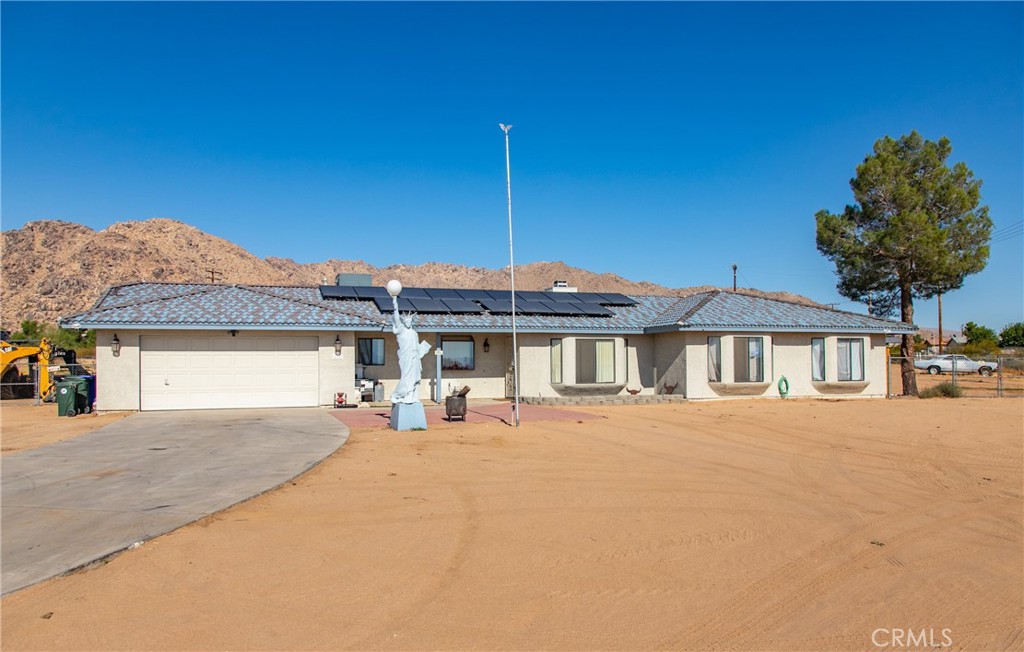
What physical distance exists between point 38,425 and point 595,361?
15745mm

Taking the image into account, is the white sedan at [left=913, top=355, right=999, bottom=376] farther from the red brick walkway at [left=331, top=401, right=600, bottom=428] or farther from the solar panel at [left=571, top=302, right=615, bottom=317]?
the red brick walkway at [left=331, top=401, right=600, bottom=428]

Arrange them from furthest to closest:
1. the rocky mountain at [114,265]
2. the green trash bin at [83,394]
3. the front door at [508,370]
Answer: the rocky mountain at [114,265] → the front door at [508,370] → the green trash bin at [83,394]

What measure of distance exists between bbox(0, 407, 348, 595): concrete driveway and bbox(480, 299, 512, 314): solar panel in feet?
30.9

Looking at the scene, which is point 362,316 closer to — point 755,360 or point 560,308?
point 560,308

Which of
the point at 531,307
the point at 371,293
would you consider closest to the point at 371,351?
the point at 371,293

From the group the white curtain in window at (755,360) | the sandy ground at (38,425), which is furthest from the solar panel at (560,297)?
the sandy ground at (38,425)

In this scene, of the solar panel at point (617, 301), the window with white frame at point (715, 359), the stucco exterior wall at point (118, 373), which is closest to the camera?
the stucco exterior wall at point (118, 373)

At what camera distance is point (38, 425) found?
16234mm

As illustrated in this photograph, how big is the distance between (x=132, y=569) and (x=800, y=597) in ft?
17.6

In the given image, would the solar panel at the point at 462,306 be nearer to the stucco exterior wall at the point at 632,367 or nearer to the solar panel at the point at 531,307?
the stucco exterior wall at the point at 632,367

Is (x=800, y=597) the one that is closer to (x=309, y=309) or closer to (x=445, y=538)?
(x=445, y=538)

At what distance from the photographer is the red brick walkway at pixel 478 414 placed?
1666 centimetres

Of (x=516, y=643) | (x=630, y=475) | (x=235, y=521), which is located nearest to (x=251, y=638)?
(x=516, y=643)

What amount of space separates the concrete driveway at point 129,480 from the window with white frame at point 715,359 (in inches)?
513
